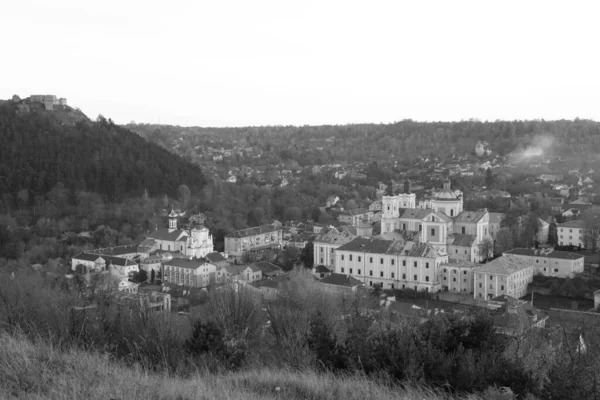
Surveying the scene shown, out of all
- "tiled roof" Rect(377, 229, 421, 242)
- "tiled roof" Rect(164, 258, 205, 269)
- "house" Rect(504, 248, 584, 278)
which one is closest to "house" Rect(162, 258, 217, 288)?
"tiled roof" Rect(164, 258, 205, 269)

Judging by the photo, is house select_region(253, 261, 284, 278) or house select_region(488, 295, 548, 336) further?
house select_region(253, 261, 284, 278)

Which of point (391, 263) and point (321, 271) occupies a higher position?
point (391, 263)

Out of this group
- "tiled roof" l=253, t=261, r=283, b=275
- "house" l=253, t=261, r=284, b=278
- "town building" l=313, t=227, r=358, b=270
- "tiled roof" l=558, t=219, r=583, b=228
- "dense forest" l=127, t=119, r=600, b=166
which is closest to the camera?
"house" l=253, t=261, r=284, b=278

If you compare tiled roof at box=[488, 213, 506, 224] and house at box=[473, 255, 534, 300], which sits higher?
tiled roof at box=[488, 213, 506, 224]

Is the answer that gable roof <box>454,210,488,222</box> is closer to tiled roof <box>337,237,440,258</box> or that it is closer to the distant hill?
tiled roof <box>337,237,440,258</box>

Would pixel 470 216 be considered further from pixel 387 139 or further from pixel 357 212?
pixel 387 139

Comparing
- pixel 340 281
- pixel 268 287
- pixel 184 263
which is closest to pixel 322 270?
pixel 340 281

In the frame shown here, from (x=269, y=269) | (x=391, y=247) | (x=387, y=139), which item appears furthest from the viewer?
(x=387, y=139)
